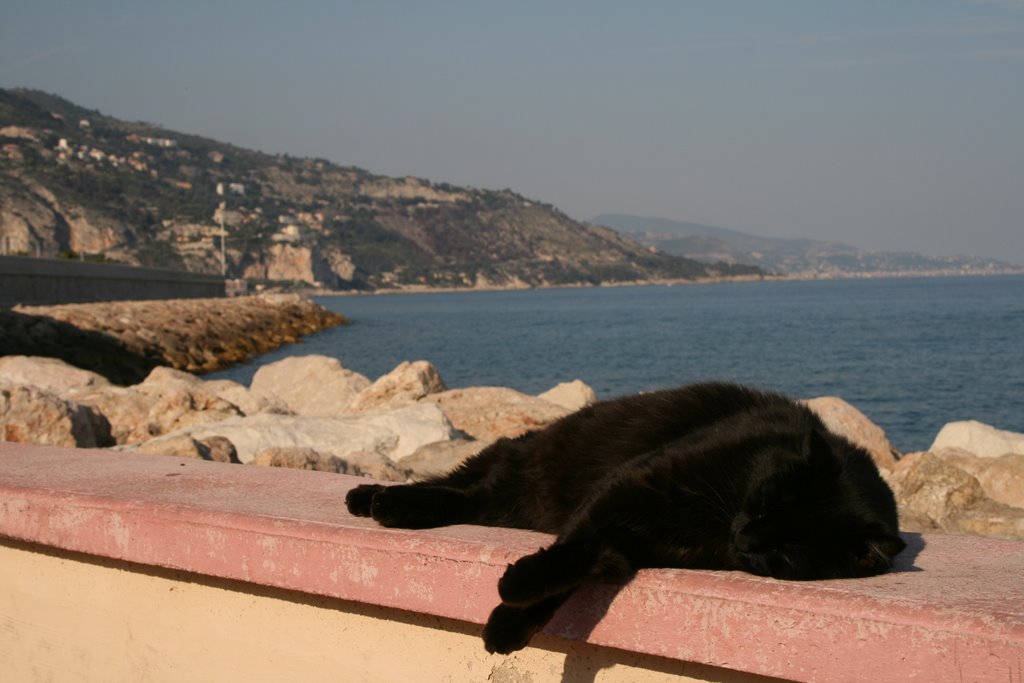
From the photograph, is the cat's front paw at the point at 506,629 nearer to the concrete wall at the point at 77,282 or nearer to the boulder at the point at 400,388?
the boulder at the point at 400,388

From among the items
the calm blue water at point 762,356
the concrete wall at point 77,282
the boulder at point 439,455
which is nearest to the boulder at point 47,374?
the boulder at point 439,455

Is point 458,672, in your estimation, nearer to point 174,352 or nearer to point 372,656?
point 372,656

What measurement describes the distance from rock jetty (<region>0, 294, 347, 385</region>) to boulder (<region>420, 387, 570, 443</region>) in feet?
41.5

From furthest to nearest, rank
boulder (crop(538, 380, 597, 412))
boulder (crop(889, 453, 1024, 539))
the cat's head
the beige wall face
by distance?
boulder (crop(538, 380, 597, 412)) < boulder (crop(889, 453, 1024, 539)) < the beige wall face < the cat's head

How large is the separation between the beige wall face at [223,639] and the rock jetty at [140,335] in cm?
1867

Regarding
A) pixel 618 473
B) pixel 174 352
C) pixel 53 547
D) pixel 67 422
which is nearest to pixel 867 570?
pixel 618 473

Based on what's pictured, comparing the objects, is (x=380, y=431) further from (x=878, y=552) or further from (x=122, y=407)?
(x=878, y=552)

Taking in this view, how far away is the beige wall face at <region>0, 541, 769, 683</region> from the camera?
6.55ft

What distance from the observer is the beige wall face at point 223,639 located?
1996 mm

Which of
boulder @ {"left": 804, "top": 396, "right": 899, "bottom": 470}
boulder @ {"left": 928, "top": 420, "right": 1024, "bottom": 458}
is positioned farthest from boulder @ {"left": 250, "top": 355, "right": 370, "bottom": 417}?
boulder @ {"left": 928, "top": 420, "right": 1024, "bottom": 458}

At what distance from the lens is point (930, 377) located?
1111 inches

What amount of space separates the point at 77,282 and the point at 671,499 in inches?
1371

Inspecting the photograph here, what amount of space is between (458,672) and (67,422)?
4586 millimetres

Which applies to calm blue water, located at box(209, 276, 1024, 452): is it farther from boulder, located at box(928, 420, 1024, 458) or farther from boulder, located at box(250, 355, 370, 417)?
boulder, located at box(250, 355, 370, 417)
